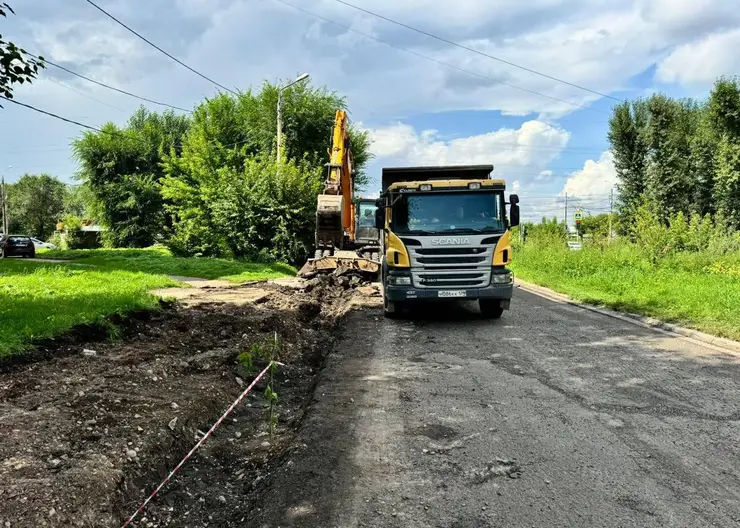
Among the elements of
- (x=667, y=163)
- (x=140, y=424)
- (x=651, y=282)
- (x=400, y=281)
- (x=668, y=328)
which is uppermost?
(x=667, y=163)

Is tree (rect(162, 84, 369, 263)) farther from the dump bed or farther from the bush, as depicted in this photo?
the dump bed

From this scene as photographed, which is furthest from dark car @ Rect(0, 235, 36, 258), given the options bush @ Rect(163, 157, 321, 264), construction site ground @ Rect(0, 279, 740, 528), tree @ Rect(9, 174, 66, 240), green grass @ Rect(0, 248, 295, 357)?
tree @ Rect(9, 174, 66, 240)

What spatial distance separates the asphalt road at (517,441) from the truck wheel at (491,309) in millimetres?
2553

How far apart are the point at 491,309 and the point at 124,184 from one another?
35101mm

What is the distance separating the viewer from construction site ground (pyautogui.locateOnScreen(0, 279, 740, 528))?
136 inches

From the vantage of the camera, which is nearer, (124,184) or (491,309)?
(491,309)

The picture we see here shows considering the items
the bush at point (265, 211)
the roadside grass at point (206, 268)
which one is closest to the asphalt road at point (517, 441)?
the roadside grass at point (206, 268)

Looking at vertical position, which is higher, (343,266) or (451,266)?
(451,266)

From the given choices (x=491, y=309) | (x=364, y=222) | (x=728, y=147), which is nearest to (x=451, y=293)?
(x=491, y=309)

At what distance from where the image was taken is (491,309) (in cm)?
1110

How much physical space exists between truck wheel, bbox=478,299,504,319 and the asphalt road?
255 centimetres

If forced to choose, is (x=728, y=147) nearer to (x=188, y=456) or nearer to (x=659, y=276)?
(x=659, y=276)

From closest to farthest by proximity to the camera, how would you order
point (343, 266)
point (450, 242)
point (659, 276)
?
point (450, 242)
point (659, 276)
point (343, 266)

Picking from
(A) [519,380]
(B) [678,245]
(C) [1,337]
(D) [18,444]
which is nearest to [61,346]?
(C) [1,337]
